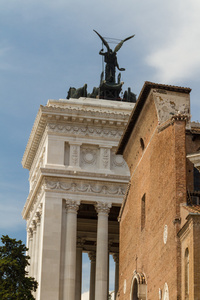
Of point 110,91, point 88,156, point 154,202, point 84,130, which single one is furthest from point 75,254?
point 154,202

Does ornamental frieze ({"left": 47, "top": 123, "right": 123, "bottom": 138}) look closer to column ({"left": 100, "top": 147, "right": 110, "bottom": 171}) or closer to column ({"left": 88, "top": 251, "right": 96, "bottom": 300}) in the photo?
column ({"left": 100, "top": 147, "right": 110, "bottom": 171})

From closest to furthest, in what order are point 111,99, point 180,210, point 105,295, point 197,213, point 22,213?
point 197,213 → point 180,210 → point 105,295 → point 111,99 → point 22,213

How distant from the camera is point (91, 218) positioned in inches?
3351

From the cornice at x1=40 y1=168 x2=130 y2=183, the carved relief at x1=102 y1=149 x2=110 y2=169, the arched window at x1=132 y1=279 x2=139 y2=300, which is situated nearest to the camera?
the arched window at x1=132 y1=279 x2=139 y2=300

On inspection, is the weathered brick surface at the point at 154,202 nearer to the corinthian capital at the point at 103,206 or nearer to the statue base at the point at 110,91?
the corinthian capital at the point at 103,206

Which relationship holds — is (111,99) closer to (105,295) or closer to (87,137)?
(87,137)

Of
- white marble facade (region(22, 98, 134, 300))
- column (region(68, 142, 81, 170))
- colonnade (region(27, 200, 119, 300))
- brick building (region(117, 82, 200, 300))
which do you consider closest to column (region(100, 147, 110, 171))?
white marble facade (region(22, 98, 134, 300))

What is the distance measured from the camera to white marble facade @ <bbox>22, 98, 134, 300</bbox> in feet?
237

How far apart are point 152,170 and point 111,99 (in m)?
40.8

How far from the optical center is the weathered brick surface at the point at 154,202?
37.0 metres

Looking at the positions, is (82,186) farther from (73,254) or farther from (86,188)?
(73,254)

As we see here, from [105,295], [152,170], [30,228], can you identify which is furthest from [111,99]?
[152,170]

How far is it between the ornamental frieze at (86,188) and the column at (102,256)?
1150 millimetres

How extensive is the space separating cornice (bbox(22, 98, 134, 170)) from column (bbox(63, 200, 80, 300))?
7483mm
